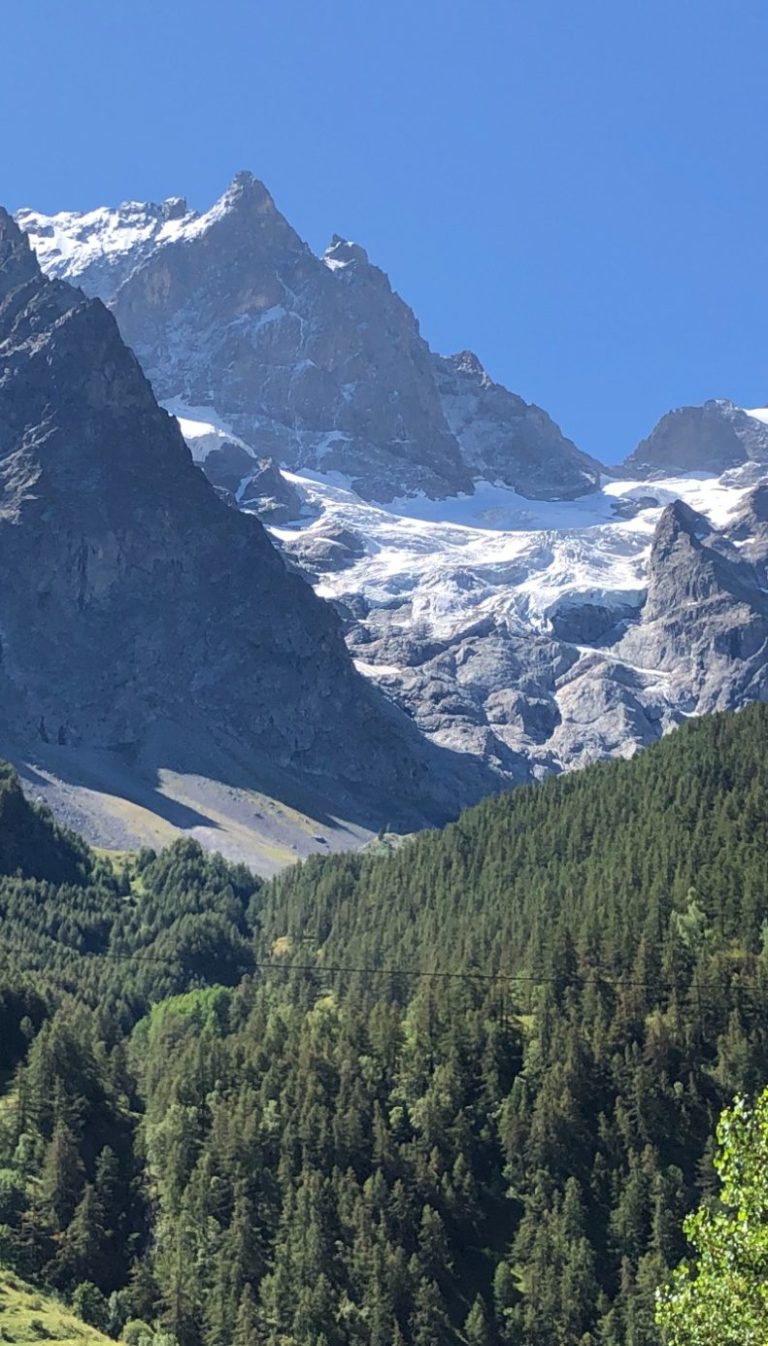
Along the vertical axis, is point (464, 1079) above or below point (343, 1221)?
above

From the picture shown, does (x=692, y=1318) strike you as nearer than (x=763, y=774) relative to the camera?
Yes

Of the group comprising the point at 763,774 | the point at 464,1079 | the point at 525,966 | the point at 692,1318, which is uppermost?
the point at 763,774

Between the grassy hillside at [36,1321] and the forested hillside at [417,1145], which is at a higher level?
the forested hillside at [417,1145]

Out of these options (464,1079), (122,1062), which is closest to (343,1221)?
(464,1079)

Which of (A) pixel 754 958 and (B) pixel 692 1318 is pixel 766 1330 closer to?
(B) pixel 692 1318

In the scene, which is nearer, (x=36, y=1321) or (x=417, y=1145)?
(x=36, y=1321)

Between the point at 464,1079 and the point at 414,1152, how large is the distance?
343 inches

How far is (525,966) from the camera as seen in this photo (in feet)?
521

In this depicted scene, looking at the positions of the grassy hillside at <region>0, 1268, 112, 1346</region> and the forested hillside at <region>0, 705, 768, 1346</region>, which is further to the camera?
the forested hillside at <region>0, 705, 768, 1346</region>

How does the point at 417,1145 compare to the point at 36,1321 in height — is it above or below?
above

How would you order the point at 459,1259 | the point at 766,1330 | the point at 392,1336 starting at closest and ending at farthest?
the point at 766,1330
the point at 392,1336
the point at 459,1259

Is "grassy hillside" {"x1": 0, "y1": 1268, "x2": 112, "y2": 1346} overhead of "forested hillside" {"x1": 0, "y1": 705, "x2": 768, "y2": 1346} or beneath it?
beneath

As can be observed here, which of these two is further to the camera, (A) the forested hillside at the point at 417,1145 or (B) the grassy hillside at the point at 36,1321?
(A) the forested hillside at the point at 417,1145

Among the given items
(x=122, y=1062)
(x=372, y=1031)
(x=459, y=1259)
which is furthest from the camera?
(x=122, y=1062)
